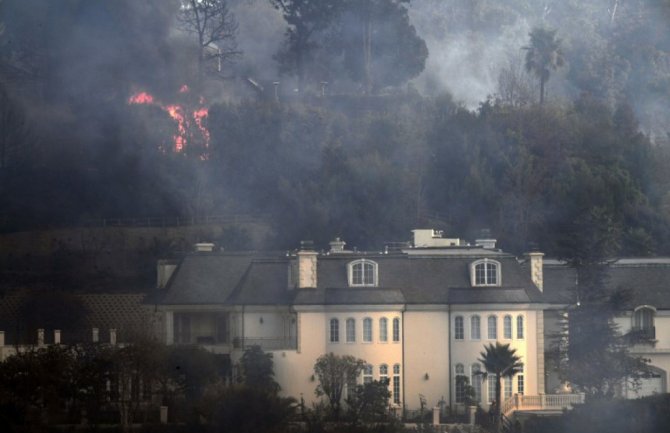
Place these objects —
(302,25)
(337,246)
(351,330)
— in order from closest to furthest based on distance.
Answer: (351,330) → (337,246) → (302,25)

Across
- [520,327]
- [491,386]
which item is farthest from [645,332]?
[491,386]

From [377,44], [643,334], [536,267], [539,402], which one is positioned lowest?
[539,402]

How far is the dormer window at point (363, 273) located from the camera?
2264 inches

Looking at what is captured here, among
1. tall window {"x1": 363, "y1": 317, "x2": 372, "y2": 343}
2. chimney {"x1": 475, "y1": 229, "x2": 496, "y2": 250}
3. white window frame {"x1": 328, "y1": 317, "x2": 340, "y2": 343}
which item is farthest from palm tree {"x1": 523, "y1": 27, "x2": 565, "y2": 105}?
white window frame {"x1": 328, "y1": 317, "x2": 340, "y2": 343}

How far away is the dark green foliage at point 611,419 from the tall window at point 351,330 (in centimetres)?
552

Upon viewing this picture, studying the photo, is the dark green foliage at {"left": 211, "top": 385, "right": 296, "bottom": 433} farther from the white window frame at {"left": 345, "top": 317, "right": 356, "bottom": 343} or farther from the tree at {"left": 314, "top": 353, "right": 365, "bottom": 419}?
the white window frame at {"left": 345, "top": 317, "right": 356, "bottom": 343}

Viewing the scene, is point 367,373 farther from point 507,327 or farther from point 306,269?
point 507,327

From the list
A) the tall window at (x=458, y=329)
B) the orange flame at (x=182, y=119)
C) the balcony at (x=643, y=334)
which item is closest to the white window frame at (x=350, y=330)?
the tall window at (x=458, y=329)

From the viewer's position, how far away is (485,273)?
190 ft

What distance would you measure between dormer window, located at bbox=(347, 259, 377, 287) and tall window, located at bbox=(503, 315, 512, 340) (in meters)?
3.45

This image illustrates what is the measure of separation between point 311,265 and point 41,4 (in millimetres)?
26055

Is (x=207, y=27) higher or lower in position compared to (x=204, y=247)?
higher

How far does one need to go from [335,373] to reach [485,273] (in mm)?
5219

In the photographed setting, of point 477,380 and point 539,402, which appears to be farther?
point 477,380
